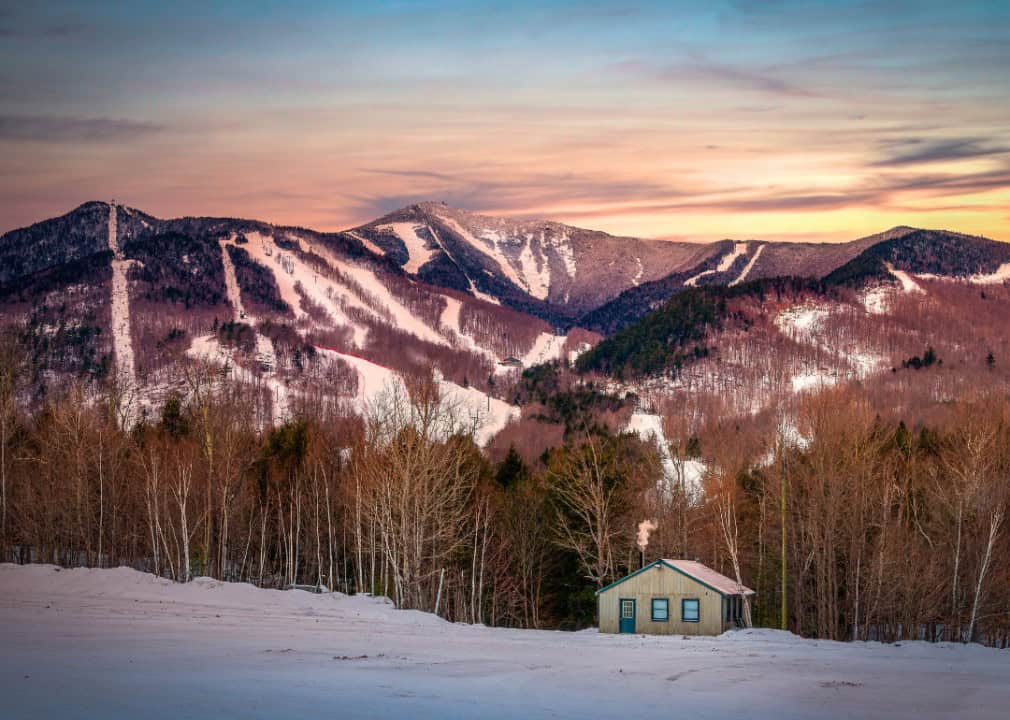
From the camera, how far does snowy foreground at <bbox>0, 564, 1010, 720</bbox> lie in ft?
98.1

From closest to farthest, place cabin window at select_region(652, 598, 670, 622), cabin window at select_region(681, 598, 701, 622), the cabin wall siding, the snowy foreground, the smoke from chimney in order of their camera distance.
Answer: the snowy foreground < the cabin wall siding < cabin window at select_region(681, 598, 701, 622) < cabin window at select_region(652, 598, 670, 622) < the smoke from chimney

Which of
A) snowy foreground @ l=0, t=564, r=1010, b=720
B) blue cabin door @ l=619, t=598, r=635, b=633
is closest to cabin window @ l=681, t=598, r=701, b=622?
blue cabin door @ l=619, t=598, r=635, b=633

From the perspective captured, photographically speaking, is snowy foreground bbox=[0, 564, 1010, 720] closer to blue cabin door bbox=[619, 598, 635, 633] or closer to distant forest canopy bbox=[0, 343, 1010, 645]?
blue cabin door bbox=[619, 598, 635, 633]

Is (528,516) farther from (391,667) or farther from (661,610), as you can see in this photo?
(391,667)

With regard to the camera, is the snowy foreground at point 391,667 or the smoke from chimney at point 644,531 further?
the smoke from chimney at point 644,531

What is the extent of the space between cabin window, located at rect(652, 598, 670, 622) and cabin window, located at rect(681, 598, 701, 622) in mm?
814

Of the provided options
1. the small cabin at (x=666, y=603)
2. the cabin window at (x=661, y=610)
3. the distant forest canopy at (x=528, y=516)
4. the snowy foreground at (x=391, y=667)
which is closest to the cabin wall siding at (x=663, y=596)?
the small cabin at (x=666, y=603)

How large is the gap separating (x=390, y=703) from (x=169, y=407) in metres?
76.5

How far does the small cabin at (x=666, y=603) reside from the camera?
6006 cm

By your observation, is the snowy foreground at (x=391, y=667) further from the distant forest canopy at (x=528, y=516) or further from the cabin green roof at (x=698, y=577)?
the distant forest canopy at (x=528, y=516)

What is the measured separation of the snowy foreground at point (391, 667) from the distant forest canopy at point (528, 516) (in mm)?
11375

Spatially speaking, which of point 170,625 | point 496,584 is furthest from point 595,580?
point 170,625

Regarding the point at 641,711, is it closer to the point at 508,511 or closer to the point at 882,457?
the point at 508,511

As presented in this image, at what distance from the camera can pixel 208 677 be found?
3275 cm
